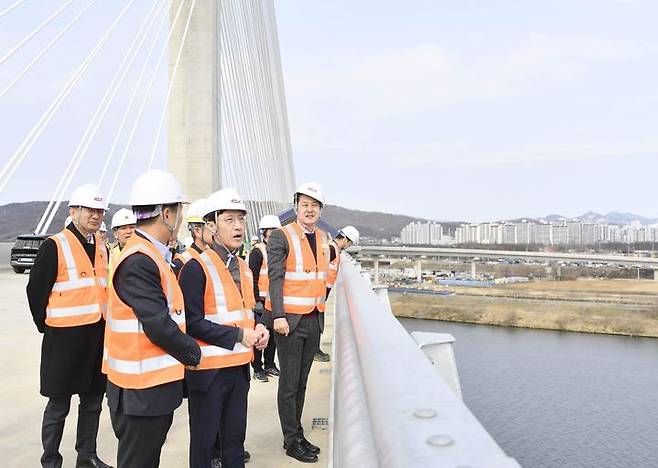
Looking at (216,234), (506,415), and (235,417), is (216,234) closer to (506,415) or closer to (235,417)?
(235,417)

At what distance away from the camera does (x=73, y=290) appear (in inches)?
129

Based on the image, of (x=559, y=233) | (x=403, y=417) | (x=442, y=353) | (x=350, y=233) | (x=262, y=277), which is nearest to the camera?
(x=403, y=417)

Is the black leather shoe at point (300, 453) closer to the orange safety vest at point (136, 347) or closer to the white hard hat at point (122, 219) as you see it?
the orange safety vest at point (136, 347)

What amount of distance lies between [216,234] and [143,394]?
0.90 metres

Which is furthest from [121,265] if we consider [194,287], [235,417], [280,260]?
[280,260]

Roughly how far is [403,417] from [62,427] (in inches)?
115

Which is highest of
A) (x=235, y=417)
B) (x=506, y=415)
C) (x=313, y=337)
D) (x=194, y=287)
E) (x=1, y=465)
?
(x=194, y=287)

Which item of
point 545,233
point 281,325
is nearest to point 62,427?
point 281,325

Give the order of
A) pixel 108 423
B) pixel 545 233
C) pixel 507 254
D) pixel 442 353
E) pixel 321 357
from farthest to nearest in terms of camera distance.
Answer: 1. pixel 545 233
2. pixel 507 254
3. pixel 321 357
4. pixel 108 423
5. pixel 442 353

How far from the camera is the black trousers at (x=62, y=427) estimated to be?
3.10 m

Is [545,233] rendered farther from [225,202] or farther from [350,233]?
[225,202]

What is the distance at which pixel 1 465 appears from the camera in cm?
329

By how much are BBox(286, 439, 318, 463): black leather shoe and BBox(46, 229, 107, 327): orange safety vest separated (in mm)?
1365

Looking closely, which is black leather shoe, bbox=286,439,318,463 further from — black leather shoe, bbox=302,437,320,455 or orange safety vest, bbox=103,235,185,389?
orange safety vest, bbox=103,235,185,389
